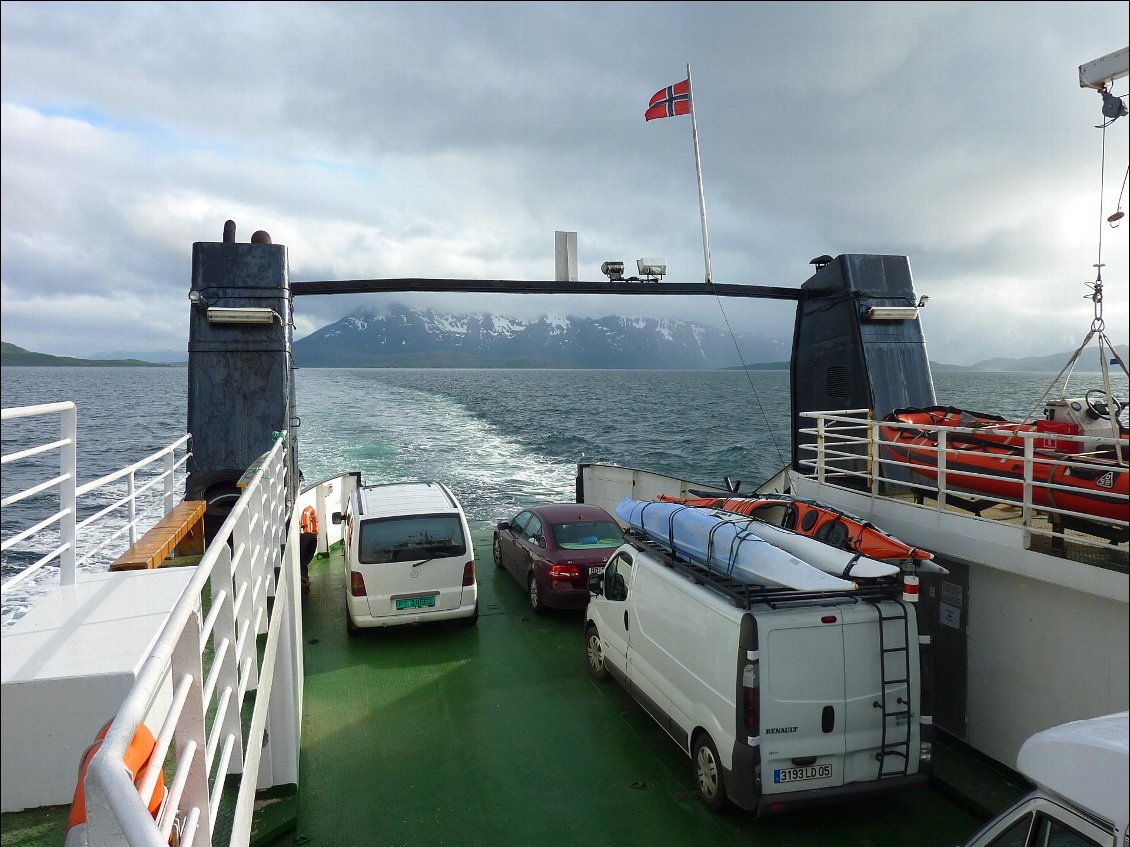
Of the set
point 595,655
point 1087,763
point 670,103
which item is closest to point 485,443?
point 670,103

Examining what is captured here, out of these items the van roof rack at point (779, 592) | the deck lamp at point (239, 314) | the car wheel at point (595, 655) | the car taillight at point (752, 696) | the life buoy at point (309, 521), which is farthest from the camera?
the life buoy at point (309, 521)

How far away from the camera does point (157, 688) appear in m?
1.98

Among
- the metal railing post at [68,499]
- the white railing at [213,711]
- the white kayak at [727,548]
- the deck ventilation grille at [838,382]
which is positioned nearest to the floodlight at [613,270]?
the deck ventilation grille at [838,382]

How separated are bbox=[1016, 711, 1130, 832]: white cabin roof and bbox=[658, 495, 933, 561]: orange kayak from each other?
14.7 ft

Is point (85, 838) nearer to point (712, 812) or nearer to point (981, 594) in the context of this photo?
point (712, 812)

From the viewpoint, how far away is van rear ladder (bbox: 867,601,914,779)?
542 cm

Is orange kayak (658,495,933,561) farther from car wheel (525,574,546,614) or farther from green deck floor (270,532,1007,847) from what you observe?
car wheel (525,574,546,614)

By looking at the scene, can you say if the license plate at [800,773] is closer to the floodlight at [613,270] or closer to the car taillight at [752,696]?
the car taillight at [752,696]

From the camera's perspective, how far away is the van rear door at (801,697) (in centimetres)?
527

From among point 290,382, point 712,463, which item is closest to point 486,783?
point 290,382

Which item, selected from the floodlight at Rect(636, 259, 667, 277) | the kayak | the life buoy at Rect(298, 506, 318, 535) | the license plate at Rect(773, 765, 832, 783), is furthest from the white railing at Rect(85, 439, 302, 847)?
the floodlight at Rect(636, 259, 667, 277)

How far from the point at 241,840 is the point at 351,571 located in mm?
6344

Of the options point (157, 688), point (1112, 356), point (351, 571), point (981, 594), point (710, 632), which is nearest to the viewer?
point (157, 688)

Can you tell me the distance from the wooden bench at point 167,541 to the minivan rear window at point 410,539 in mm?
2174
